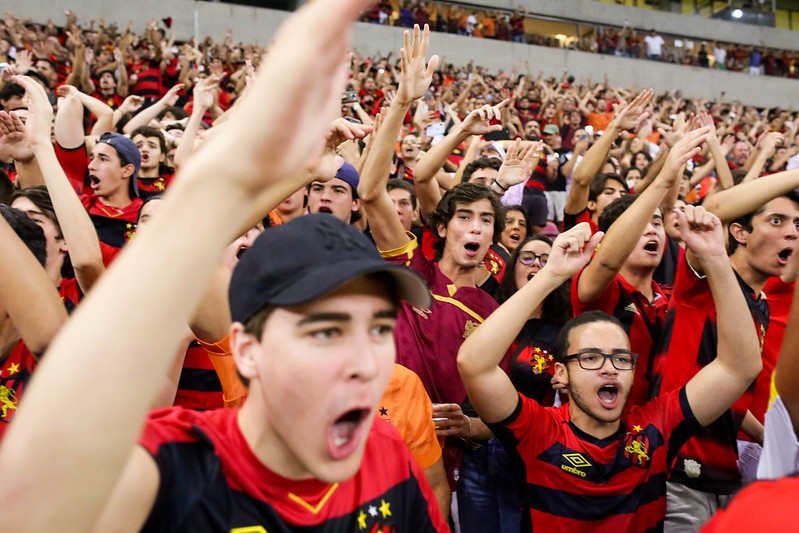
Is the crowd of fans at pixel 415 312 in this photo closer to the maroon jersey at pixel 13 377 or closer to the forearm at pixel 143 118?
the maroon jersey at pixel 13 377

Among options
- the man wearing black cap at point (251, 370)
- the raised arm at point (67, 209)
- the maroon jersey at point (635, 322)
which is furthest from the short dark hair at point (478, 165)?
the man wearing black cap at point (251, 370)

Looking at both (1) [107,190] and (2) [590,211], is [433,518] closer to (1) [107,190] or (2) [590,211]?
(1) [107,190]

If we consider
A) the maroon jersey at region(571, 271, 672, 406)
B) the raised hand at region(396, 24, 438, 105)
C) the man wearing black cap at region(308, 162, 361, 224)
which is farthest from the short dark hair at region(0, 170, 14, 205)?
the maroon jersey at region(571, 271, 672, 406)

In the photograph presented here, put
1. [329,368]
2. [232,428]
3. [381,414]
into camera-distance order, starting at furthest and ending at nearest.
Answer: [381,414], [232,428], [329,368]

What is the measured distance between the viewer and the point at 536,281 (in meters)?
2.50

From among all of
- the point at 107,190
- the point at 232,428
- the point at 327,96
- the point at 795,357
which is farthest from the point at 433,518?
the point at 107,190

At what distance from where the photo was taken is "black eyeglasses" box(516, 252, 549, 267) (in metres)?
3.68

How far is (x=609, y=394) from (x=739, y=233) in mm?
1208

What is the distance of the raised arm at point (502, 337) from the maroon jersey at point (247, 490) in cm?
95

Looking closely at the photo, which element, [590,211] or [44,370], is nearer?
[44,370]

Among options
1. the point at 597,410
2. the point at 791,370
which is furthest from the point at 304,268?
the point at 597,410

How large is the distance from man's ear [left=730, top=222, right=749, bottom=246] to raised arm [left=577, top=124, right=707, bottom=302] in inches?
18.7

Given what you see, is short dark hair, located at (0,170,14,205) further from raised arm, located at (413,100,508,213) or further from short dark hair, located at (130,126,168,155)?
raised arm, located at (413,100,508,213)

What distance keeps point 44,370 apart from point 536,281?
1.99 meters
